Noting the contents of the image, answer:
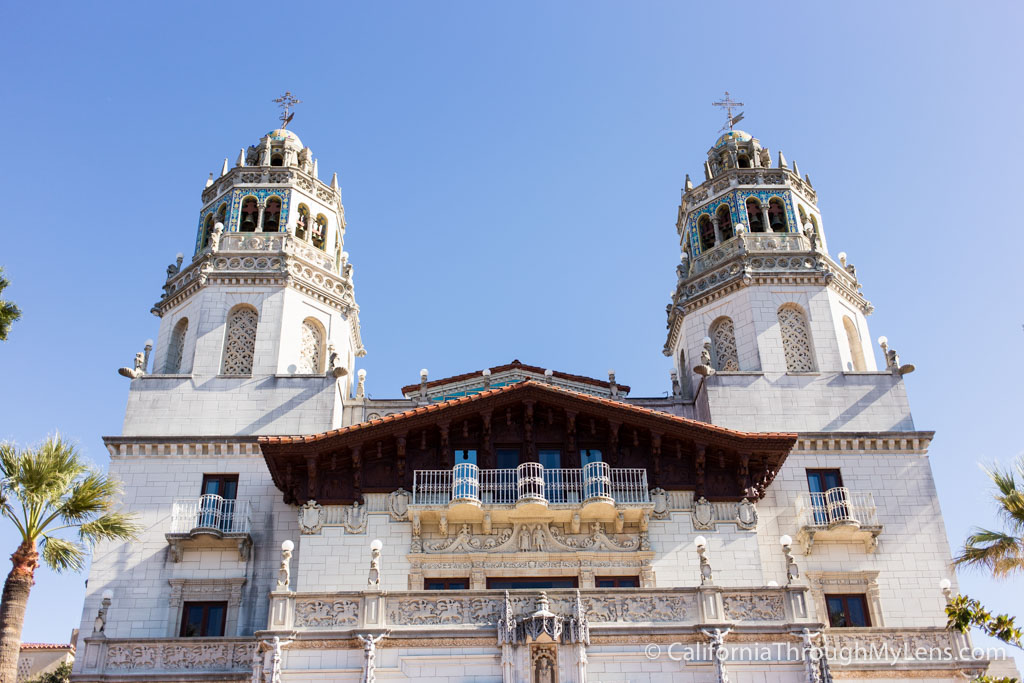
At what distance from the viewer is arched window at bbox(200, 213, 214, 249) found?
1291 inches

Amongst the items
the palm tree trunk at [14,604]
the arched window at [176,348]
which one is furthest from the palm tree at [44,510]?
the arched window at [176,348]

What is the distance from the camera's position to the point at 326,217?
1341 inches

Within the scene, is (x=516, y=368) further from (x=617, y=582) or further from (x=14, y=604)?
(x=14, y=604)

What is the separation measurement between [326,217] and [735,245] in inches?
531

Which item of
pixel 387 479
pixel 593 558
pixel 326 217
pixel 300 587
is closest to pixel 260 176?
pixel 326 217

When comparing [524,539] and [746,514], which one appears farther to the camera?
[746,514]

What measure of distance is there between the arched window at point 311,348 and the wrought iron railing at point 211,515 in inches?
211

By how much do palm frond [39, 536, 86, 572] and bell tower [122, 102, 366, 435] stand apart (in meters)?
7.36

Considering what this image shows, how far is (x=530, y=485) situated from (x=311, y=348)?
32.2ft

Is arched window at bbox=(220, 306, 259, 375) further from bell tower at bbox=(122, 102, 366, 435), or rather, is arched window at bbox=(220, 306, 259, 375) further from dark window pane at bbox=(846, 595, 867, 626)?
dark window pane at bbox=(846, 595, 867, 626)

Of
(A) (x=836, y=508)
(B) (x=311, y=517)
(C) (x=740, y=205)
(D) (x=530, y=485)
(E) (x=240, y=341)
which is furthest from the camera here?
(C) (x=740, y=205)

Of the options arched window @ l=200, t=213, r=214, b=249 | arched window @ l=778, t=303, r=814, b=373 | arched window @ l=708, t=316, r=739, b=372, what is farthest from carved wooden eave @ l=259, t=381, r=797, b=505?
arched window @ l=200, t=213, r=214, b=249

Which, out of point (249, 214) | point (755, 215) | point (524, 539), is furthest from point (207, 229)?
point (755, 215)

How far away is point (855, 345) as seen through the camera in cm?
3189
